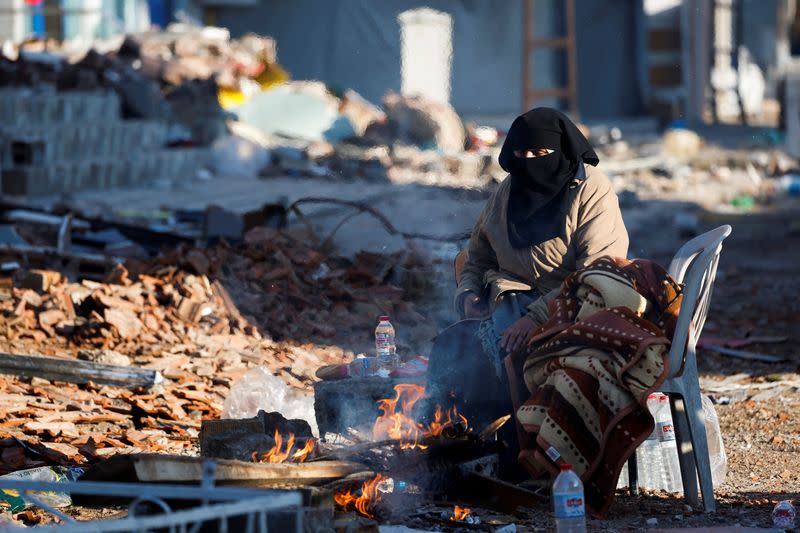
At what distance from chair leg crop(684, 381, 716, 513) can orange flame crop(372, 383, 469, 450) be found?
0.98 m

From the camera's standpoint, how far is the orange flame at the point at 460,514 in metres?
4.52

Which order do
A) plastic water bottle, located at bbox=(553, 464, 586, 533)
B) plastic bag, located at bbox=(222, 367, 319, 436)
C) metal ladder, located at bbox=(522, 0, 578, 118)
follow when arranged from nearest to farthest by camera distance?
plastic water bottle, located at bbox=(553, 464, 586, 533)
plastic bag, located at bbox=(222, 367, 319, 436)
metal ladder, located at bbox=(522, 0, 578, 118)

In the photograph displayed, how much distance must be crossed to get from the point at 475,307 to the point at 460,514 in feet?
4.25

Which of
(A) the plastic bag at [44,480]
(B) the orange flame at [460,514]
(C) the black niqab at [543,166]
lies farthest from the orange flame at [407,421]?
(A) the plastic bag at [44,480]

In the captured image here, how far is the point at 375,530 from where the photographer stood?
398cm

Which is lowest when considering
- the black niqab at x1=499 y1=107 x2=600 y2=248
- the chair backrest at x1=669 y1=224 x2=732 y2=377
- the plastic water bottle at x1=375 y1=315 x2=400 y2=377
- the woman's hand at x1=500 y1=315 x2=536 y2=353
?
the plastic water bottle at x1=375 y1=315 x2=400 y2=377

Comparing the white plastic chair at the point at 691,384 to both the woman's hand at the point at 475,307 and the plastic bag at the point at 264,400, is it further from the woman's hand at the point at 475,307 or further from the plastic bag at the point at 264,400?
the plastic bag at the point at 264,400

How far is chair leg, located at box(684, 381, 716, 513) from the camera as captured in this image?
465cm

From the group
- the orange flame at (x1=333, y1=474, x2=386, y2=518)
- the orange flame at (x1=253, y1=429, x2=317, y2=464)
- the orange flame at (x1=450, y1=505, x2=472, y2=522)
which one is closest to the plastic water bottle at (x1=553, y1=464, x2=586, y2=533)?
the orange flame at (x1=450, y1=505, x2=472, y2=522)

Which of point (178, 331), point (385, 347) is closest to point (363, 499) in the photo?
point (385, 347)

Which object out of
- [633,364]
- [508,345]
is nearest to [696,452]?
[633,364]

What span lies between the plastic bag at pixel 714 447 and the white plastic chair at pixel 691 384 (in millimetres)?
377

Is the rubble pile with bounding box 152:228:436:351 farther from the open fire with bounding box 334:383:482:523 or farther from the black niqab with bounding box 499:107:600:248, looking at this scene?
the black niqab with bounding box 499:107:600:248

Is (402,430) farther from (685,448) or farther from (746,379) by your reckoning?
(746,379)
